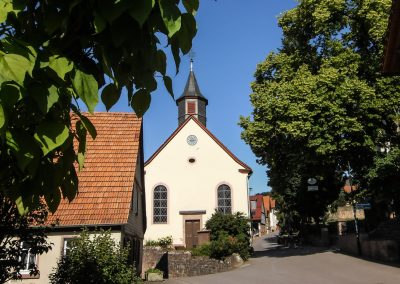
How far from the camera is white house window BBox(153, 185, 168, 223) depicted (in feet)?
124

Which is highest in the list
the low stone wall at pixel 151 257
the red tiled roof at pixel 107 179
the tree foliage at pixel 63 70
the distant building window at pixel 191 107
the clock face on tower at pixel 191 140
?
the distant building window at pixel 191 107

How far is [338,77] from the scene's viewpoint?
24.1 meters

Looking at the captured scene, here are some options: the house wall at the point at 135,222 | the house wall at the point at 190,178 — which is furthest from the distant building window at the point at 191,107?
the house wall at the point at 135,222

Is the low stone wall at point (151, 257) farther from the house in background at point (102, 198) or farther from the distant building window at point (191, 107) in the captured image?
the distant building window at point (191, 107)

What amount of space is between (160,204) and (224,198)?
546 centimetres

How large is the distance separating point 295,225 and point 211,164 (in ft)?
56.5

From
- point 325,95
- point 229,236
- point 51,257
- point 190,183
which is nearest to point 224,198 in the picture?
point 190,183

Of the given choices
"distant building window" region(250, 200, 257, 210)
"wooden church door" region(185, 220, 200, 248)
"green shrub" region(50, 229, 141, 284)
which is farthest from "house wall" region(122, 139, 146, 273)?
"distant building window" region(250, 200, 257, 210)

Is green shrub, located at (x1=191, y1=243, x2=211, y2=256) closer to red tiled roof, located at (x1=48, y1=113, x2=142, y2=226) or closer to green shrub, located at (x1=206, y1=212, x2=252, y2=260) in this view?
green shrub, located at (x1=206, y1=212, x2=252, y2=260)

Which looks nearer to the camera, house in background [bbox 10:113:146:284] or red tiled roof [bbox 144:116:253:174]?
house in background [bbox 10:113:146:284]

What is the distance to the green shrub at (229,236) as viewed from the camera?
2488 centimetres

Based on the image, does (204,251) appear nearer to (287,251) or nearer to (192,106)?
(287,251)

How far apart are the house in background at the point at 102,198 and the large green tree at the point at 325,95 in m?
9.72

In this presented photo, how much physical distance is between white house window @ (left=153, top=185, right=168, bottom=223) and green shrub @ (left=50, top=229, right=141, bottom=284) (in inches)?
1038
